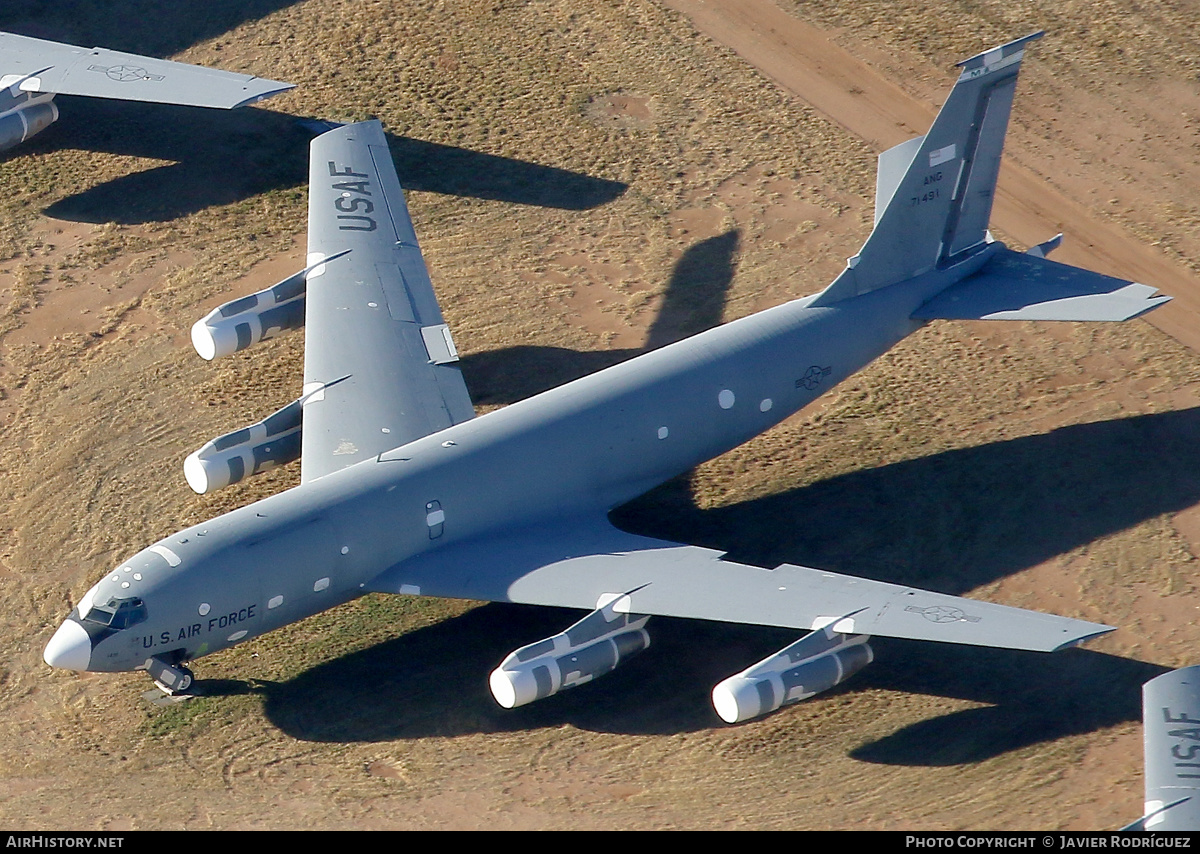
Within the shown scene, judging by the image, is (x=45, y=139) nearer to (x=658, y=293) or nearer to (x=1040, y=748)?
(x=658, y=293)

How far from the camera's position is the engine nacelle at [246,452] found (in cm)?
3703

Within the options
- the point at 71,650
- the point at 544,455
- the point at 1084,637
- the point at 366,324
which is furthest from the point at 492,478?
the point at 1084,637

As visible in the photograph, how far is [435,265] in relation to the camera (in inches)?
1885

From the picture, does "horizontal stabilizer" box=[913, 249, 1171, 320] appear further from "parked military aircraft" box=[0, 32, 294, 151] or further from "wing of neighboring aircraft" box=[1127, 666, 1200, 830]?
"parked military aircraft" box=[0, 32, 294, 151]

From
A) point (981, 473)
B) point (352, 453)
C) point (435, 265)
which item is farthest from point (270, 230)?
point (981, 473)

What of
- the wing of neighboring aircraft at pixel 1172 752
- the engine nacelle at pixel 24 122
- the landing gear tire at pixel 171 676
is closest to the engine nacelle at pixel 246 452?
the landing gear tire at pixel 171 676

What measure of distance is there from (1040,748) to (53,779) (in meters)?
20.2

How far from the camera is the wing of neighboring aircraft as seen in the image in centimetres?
2705

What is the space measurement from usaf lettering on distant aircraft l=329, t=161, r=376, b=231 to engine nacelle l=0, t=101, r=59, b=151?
1260 cm

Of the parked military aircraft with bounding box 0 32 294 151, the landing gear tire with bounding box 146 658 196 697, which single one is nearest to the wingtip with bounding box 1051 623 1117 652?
the landing gear tire with bounding box 146 658 196 697

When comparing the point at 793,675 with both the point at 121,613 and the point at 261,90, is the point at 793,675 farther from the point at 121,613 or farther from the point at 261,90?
the point at 261,90

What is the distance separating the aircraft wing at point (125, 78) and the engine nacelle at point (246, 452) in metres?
14.2

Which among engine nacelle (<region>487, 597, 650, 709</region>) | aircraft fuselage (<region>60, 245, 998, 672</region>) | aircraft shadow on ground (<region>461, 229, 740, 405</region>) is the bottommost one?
engine nacelle (<region>487, 597, 650, 709</region>)

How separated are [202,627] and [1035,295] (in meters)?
21.2
